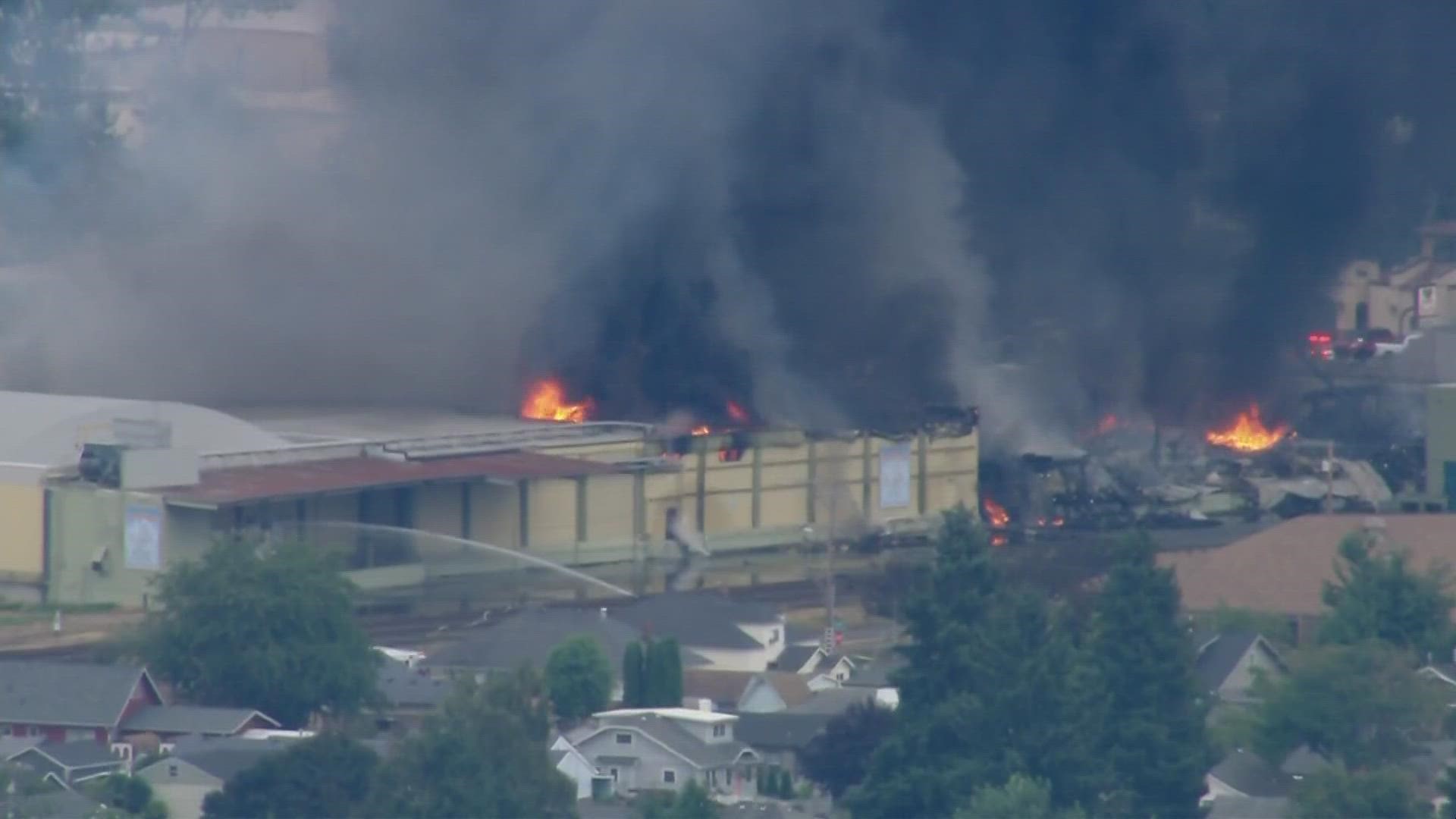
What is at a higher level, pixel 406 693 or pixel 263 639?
pixel 263 639

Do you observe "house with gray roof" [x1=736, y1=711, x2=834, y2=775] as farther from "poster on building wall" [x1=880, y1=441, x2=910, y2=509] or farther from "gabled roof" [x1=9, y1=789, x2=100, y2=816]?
"poster on building wall" [x1=880, y1=441, x2=910, y2=509]

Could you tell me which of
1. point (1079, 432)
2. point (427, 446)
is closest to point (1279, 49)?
point (1079, 432)

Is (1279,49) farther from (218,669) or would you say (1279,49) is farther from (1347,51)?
(218,669)

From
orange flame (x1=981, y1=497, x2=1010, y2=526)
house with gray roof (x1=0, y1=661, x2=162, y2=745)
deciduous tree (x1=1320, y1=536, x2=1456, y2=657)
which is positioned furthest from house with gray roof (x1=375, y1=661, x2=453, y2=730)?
orange flame (x1=981, y1=497, x2=1010, y2=526)

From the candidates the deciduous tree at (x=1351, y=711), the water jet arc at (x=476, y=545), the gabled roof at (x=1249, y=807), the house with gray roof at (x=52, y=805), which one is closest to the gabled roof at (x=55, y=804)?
the house with gray roof at (x=52, y=805)

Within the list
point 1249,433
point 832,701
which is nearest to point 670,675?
point 832,701

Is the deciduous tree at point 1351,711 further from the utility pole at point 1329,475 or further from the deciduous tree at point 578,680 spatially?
the utility pole at point 1329,475

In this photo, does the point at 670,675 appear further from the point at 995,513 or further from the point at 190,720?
the point at 995,513
